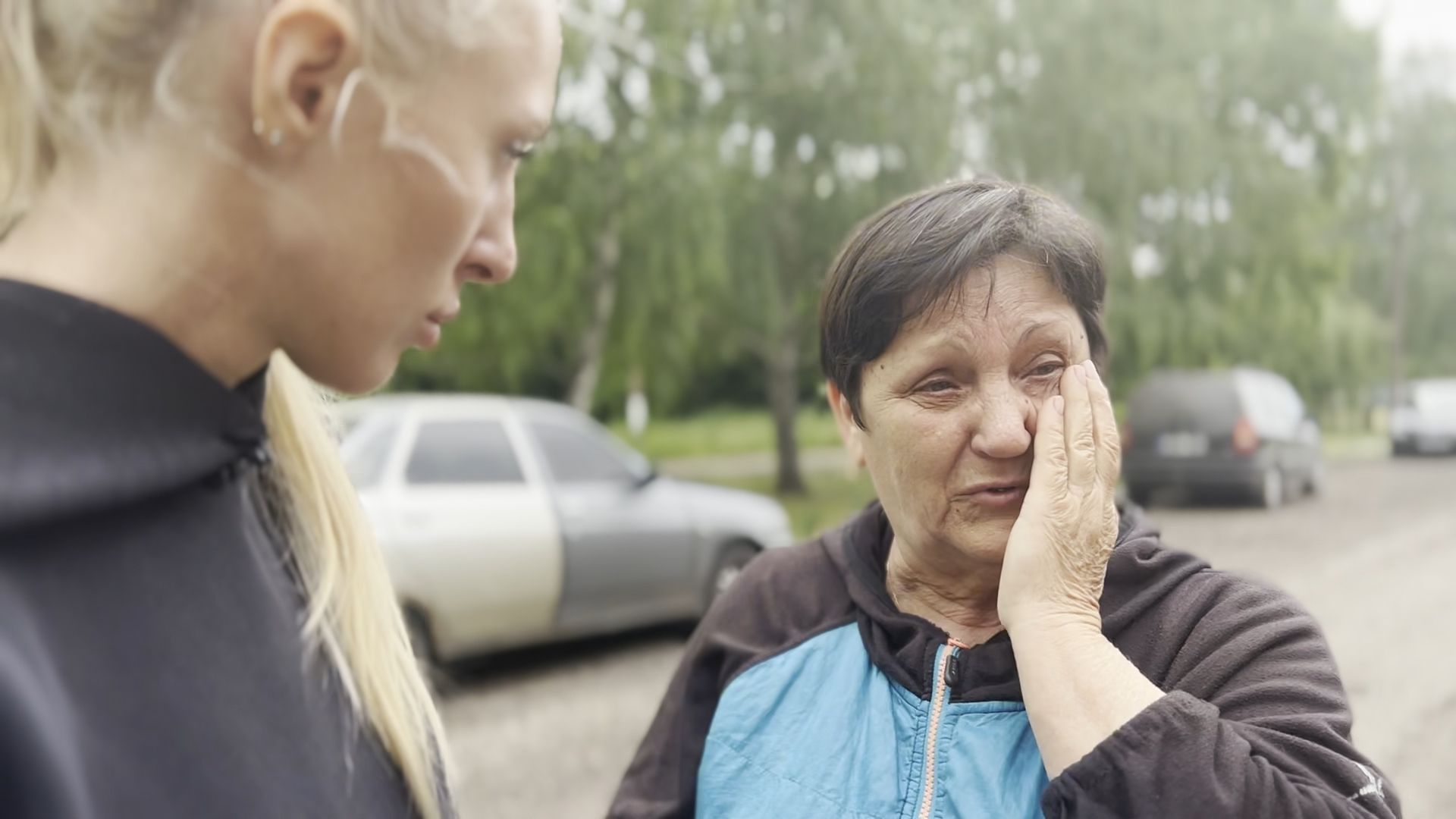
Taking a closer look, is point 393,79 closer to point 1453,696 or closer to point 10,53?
A: point 10,53

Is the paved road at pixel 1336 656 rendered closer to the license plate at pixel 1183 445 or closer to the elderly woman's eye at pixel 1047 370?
→ the license plate at pixel 1183 445

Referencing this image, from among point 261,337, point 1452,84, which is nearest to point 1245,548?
point 261,337

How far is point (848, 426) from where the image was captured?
1.85 meters

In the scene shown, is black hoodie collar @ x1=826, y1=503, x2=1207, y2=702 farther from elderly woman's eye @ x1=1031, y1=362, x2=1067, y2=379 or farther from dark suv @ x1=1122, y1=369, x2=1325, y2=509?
dark suv @ x1=1122, y1=369, x2=1325, y2=509

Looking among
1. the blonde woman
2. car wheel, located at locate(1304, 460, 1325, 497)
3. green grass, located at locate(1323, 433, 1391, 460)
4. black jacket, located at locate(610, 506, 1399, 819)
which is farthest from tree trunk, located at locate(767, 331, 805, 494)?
the blonde woman

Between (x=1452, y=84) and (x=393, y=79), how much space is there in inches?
1854

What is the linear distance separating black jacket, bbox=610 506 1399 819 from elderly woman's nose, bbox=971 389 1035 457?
0.64 feet

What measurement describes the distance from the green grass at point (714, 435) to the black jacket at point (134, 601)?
872 inches

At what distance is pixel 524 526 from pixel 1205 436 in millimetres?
10525

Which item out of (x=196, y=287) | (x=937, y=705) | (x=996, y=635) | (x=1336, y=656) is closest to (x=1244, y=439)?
(x=1336, y=656)

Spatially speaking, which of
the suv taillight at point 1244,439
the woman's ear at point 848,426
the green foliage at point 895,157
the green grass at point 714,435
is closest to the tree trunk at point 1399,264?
the green foliage at point 895,157

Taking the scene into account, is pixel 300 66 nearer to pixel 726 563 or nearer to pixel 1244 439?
pixel 726 563

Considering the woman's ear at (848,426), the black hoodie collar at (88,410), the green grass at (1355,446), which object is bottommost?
the green grass at (1355,446)

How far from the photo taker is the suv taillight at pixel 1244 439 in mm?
14328
